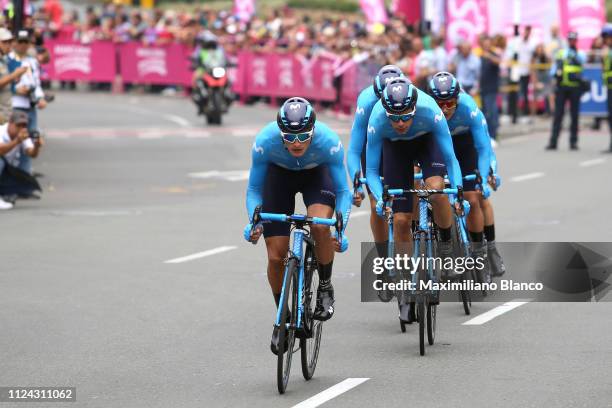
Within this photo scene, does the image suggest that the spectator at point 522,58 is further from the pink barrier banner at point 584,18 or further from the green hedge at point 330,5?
the green hedge at point 330,5

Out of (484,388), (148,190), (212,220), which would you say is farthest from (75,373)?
(148,190)

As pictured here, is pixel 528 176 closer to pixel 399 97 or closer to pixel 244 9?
pixel 399 97

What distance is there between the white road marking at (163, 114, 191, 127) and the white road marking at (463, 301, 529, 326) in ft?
70.2

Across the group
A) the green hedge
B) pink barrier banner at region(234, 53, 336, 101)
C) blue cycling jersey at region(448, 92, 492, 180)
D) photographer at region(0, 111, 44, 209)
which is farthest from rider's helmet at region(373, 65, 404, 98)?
the green hedge

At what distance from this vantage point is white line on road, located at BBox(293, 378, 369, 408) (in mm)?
8594

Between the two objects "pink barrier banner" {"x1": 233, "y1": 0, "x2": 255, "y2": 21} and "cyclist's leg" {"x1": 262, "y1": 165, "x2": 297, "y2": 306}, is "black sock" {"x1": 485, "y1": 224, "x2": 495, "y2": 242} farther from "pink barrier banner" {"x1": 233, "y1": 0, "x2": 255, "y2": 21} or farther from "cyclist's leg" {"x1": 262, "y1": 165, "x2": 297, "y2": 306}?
"pink barrier banner" {"x1": 233, "y1": 0, "x2": 255, "y2": 21}

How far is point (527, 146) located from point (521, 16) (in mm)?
6216

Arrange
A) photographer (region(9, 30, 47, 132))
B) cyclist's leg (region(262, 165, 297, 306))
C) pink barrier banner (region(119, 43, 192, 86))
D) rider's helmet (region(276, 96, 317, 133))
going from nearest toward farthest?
rider's helmet (region(276, 96, 317, 133)) < cyclist's leg (region(262, 165, 297, 306)) < photographer (region(9, 30, 47, 132)) < pink barrier banner (region(119, 43, 192, 86))

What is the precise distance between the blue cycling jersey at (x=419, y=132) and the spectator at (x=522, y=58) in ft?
68.4

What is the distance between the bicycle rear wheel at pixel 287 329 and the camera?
868cm

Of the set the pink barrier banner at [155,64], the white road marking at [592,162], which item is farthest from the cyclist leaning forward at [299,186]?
the pink barrier banner at [155,64]

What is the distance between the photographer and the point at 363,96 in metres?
11.8

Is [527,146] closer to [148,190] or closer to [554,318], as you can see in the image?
[148,190]

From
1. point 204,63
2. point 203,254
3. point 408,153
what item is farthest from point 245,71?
point 408,153
